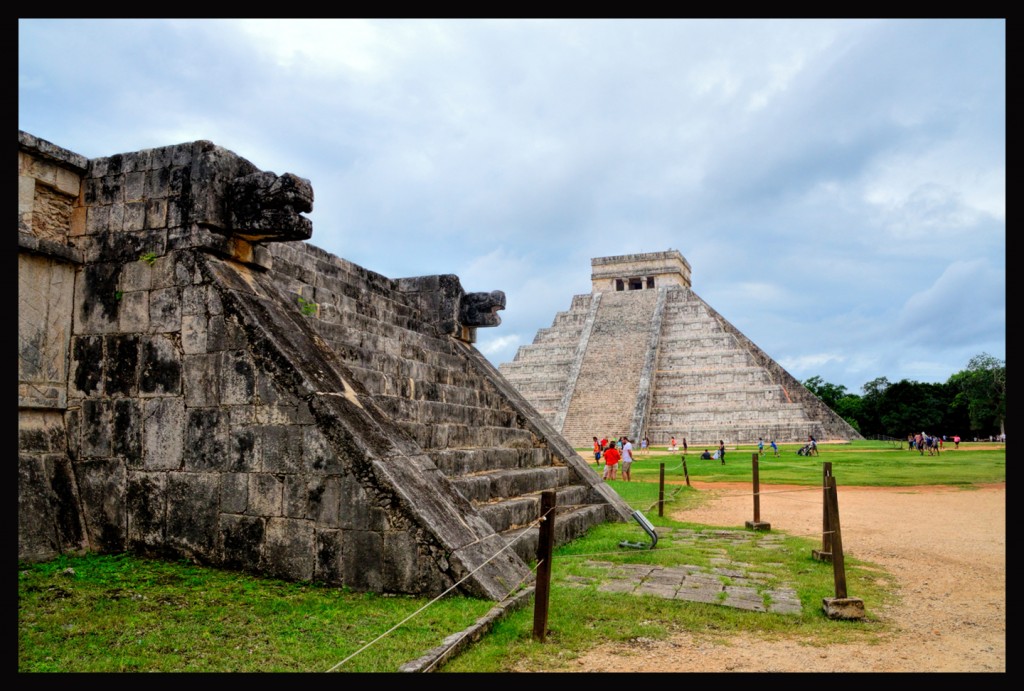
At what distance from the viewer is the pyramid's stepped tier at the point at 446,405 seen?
6.48 metres

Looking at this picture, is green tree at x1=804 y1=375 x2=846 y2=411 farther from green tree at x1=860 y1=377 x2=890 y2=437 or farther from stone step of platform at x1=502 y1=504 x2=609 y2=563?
stone step of platform at x1=502 y1=504 x2=609 y2=563

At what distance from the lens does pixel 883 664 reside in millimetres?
3914

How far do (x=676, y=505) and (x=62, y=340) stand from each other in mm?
9265

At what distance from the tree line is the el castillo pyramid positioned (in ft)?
45.8

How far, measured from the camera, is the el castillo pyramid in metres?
35.1

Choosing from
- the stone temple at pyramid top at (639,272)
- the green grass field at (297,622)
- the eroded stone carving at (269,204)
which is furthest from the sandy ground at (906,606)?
the stone temple at pyramid top at (639,272)

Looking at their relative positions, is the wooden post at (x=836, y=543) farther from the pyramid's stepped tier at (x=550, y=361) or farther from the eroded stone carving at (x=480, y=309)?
the pyramid's stepped tier at (x=550, y=361)

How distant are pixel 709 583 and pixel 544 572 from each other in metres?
2.24

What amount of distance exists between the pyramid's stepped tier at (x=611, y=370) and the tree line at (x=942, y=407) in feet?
51.1

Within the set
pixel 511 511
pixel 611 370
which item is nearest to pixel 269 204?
pixel 511 511

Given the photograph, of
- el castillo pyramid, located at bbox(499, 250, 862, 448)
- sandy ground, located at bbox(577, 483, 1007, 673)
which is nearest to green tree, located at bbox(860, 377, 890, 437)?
el castillo pyramid, located at bbox(499, 250, 862, 448)

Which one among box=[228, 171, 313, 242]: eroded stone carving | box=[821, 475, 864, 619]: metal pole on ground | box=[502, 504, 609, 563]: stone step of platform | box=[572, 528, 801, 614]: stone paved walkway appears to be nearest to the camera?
box=[821, 475, 864, 619]: metal pole on ground

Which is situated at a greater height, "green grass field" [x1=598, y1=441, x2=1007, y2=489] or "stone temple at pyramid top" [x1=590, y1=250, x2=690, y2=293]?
"stone temple at pyramid top" [x1=590, y1=250, x2=690, y2=293]

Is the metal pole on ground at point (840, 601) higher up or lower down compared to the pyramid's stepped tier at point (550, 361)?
lower down
